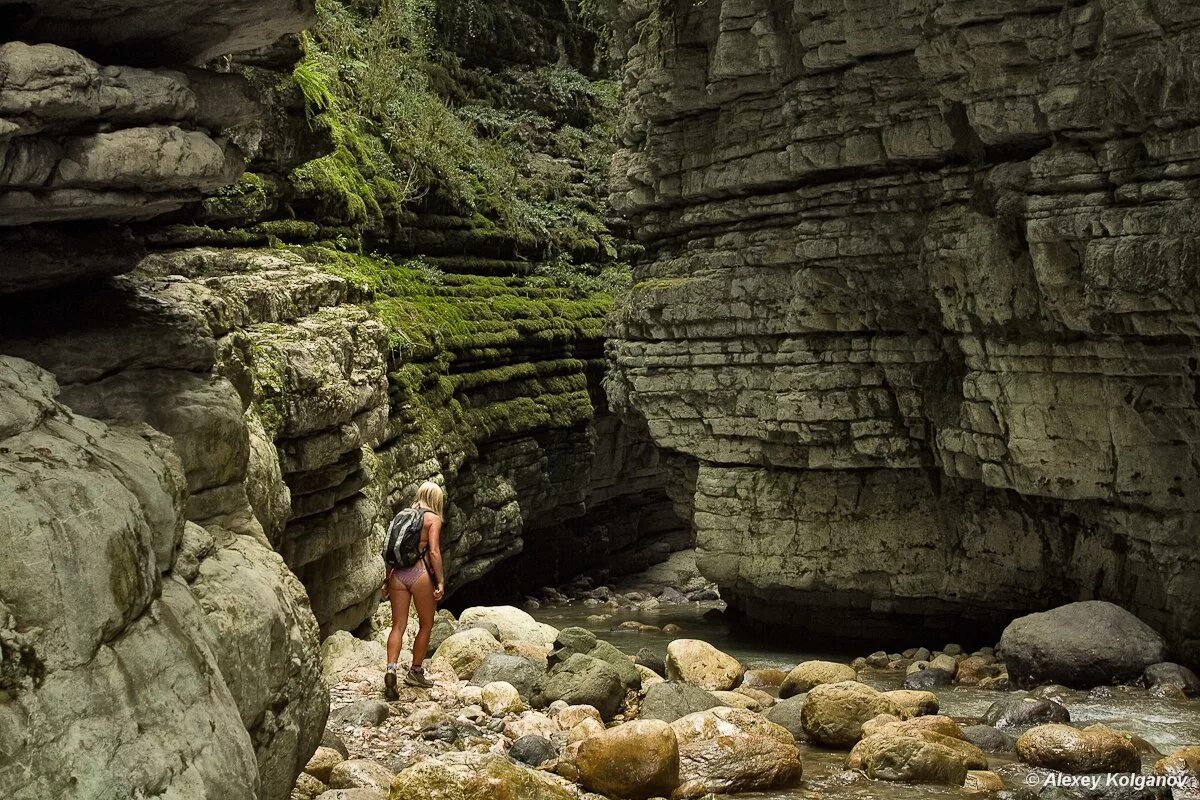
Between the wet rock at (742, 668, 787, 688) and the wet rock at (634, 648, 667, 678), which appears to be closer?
the wet rock at (742, 668, 787, 688)

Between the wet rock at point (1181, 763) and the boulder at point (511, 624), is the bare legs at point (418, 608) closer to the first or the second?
the boulder at point (511, 624)

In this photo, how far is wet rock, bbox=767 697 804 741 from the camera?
1039 centimetres

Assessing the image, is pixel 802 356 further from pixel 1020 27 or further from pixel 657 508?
pixel 657 508

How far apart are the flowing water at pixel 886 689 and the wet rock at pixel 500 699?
94.4 inches

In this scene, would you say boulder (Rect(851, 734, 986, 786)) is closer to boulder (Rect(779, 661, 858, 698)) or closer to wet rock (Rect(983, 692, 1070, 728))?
wet rock (Rect(983, 692, 1070, 728))

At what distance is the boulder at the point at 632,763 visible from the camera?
26.1 feet

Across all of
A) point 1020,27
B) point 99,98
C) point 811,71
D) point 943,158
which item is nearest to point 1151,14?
point 1020,27

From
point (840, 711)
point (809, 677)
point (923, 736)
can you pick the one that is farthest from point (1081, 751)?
point (809, 677)

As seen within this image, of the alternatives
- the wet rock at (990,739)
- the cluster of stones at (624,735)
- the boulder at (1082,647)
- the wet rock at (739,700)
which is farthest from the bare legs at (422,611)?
the boulder at (1082,647)

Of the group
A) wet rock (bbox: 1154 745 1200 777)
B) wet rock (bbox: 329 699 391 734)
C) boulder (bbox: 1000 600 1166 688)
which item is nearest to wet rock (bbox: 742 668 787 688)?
boulder (bbox: 1000 600 1166 688)

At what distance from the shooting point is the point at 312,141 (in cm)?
1478

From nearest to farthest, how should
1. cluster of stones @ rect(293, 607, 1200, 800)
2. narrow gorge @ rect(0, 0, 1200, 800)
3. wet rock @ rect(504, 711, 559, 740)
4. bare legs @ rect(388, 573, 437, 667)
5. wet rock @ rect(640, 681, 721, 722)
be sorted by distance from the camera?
1. narrow gorge @ rect(0, 0, 1200, 800)
2. cluster of stones @ rect(293, 607, 1200, 800)
3. wet rock @ rect(504, 711, 559, 740)
4. wet rock @ rect(640, 681, 721, 722)
5. bare legs @ rect(388, 573, 437, 667)

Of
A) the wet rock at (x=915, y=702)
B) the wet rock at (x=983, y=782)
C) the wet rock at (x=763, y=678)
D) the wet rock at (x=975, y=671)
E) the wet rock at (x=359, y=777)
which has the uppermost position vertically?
the wet rock at (x=983, y=782)

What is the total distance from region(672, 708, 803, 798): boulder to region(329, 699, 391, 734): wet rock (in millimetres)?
2381
